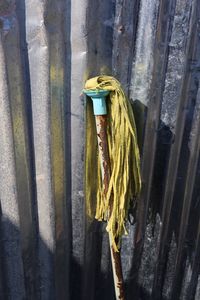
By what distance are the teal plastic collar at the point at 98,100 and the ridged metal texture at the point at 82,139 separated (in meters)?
0.10

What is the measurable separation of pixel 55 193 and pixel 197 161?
32.0 inches

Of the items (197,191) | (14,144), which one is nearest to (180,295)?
(197,191)

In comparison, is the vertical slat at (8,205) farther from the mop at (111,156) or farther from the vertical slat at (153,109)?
the vertical slat at (153,109)

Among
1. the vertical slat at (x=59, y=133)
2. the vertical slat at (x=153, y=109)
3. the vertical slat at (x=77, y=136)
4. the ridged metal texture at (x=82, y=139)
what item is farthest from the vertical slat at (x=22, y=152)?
the vertical slat at (x=153, y=109)

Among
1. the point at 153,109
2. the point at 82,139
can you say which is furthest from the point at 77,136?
the point at 153,109

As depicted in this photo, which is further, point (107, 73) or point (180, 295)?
point (180, 295)

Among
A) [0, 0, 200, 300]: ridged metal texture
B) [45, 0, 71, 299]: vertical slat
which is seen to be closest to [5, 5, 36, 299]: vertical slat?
[0, 0, 200, 300]: ridged metal texture

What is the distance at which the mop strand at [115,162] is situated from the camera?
5.38 feet

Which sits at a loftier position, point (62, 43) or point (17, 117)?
point (62, 43)

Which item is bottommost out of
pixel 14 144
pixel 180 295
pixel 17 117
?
pixel 180 295

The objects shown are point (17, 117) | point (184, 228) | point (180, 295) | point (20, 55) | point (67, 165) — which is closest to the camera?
point (20, 55)

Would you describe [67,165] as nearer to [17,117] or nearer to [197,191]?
[17,117]

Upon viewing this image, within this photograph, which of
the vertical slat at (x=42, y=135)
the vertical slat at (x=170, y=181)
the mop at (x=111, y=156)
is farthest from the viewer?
the vertical slat at (x=170, y=181)

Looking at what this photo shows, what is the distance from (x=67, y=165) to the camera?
72.9 inches
